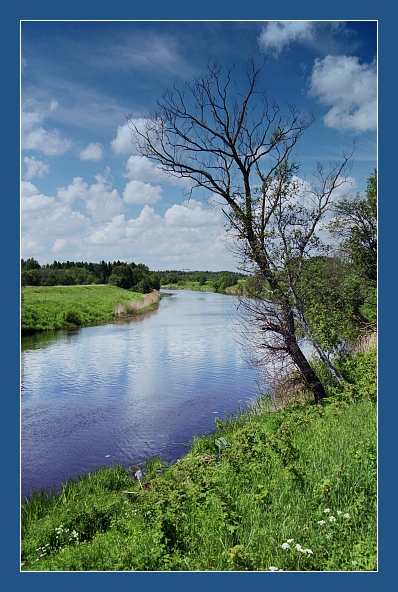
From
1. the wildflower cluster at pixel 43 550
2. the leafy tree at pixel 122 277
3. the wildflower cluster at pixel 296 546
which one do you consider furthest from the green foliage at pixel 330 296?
the wildflower cluster at pixel 43 550

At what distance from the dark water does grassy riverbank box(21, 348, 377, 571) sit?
0.73 metres

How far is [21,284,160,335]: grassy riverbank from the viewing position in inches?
185

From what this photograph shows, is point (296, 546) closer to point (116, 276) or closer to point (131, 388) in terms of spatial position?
point (116, 276)

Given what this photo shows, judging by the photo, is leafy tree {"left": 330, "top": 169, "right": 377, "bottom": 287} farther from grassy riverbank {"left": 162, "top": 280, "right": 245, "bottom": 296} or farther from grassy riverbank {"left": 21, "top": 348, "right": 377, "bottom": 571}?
grassy riverbank {"left": 21, "top": 348, "right": 377, "bottom": 571}

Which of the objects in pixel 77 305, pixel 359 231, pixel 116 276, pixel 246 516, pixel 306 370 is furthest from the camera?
pixel 306 370

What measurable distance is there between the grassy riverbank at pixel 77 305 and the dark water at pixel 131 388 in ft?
0.42

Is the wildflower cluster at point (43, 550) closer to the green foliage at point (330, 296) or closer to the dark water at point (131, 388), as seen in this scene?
the dark water at point (131, 388)

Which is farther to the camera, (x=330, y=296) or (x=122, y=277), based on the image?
(x=330, y=296)

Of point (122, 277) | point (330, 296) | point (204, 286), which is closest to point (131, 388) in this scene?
point (122, 277)

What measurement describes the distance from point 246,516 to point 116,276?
8.51 ft

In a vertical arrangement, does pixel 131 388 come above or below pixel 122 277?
below

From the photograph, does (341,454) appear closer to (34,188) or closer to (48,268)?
(48,268)

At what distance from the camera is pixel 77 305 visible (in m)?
5.27

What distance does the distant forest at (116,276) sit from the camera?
181 inches
